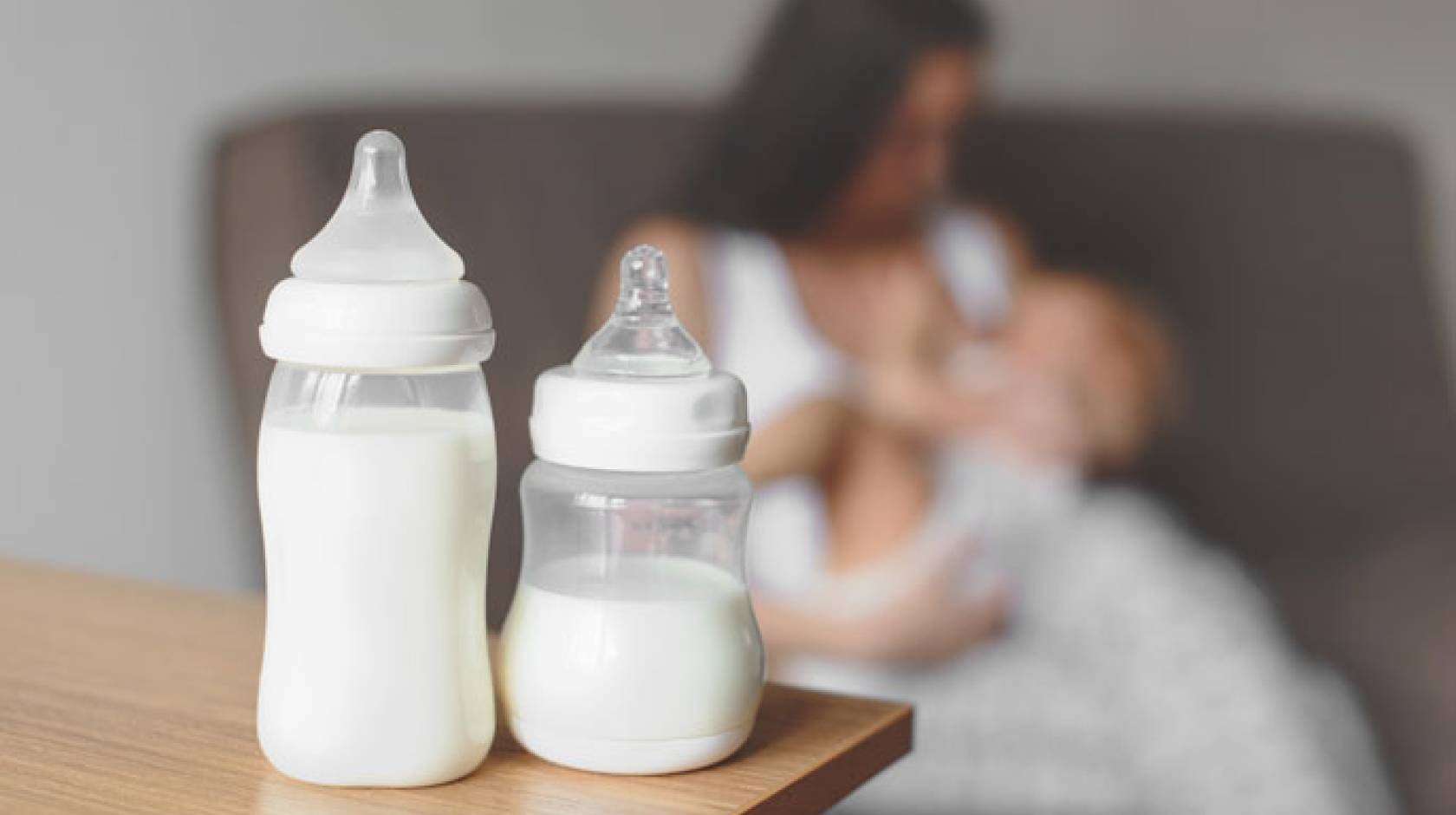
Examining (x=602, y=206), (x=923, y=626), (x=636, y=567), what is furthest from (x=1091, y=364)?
(x=636, y=567)

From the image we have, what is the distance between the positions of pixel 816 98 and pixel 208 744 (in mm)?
1262

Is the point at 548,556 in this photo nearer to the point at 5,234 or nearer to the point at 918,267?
the point at 5,234

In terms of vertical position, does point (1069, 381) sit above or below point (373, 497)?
below

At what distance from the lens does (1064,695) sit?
1529mm

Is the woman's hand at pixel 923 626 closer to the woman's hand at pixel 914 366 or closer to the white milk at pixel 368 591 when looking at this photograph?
the woman's hand at pixel 914 366

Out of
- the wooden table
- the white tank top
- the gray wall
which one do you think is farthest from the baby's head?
the wooden table

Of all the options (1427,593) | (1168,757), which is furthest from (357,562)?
(1427,593)

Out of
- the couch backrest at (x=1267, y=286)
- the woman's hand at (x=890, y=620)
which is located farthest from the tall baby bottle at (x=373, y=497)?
the couch backrest at (x=1267, y=286)

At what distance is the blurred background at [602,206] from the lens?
4.32 feet

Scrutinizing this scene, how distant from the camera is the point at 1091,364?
186cm

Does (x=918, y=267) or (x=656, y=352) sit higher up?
(x=656, y=352)

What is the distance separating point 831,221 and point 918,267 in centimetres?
12

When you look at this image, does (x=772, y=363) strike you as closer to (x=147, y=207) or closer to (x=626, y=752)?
(x=147, y=207)

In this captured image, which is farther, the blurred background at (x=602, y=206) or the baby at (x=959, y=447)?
the baby at (x=959, y=447)
